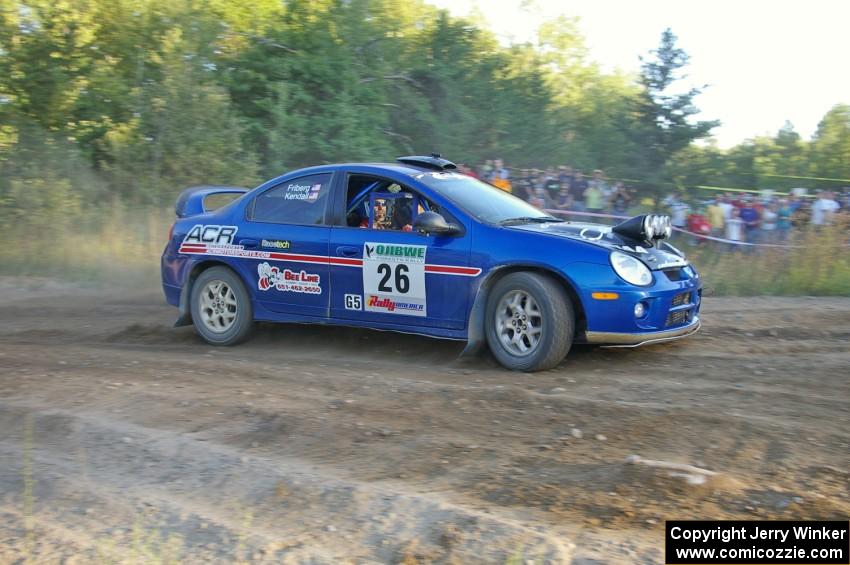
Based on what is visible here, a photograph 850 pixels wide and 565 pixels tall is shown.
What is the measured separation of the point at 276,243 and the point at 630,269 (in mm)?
3070

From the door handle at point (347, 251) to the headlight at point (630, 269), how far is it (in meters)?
2.10

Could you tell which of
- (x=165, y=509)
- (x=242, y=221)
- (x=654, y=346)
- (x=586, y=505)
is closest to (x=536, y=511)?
(x=586, y=505)

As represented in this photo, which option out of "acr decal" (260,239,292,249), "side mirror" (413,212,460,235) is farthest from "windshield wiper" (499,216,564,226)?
"acr decal" (260,239,292,249)

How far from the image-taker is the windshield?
681cm

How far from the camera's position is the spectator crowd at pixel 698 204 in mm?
14289

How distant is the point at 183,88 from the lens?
17.2 meters

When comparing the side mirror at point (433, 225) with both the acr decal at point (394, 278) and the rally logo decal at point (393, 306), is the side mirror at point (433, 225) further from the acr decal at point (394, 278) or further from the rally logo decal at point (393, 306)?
the rally logo decal at point (393, 306)

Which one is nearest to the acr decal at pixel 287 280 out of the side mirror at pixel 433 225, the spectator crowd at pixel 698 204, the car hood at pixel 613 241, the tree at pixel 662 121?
the side mirror at pixel 433 225

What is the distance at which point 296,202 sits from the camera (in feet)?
24.5

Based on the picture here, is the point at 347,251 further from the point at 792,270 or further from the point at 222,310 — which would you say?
the point at 792,270

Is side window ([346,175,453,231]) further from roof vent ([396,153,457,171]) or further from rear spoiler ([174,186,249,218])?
rear spoiler ([174,186,249,218])

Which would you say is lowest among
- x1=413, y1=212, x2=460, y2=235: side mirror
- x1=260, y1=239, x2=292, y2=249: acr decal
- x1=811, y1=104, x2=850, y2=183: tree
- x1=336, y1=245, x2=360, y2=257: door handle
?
x1=336, y1=245, x2=360, y2=257: door handle

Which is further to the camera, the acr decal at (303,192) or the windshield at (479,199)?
the acr decal at (303,192)

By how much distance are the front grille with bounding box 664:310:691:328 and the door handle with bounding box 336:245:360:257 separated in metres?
2.52
